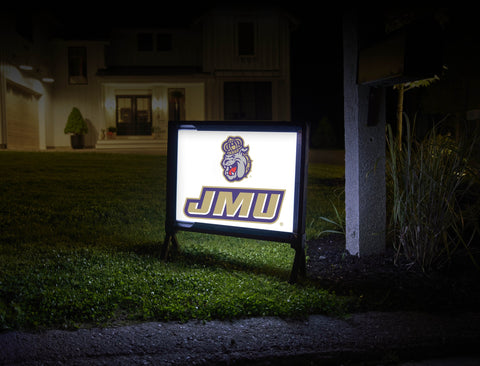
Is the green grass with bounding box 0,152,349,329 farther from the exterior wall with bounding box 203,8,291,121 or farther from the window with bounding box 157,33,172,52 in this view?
the window with bounding box 157,33,172,52

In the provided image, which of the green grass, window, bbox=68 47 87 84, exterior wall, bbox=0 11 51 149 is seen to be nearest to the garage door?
exterior wall, bbox=0 11 51 149

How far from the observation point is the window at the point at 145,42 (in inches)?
902

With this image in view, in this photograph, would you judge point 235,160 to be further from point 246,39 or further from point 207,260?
point 246,39

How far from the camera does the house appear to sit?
2158 centimetres

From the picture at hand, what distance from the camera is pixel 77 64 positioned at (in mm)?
22219

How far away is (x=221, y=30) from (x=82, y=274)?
20222 mm

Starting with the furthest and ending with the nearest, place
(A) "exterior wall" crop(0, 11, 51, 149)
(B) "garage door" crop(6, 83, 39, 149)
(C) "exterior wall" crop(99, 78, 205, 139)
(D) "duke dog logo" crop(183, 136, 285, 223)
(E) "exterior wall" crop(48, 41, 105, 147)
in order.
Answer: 1. (C) "exterior wall" crop(99, 78, 205, 139)
2. (E) "exterior wall" crop(48, 41, 105, 147)
3. (B) "garage door" crop(6, 83, 39, 149)
4. (A) "exterior wall" crop(0, 11, 51, 149)
5. (D) "duke dog logo" crop(183, 136, 285, 223)

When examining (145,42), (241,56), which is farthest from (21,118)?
(241,56)

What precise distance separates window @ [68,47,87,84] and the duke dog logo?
20.0m

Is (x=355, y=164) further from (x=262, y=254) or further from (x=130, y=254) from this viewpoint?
(x=130, y=254)

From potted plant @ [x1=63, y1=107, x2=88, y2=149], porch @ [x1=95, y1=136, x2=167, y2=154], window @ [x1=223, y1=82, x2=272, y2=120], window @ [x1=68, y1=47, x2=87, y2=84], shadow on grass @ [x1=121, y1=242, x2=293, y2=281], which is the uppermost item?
window @ [x1=68, y1=47, x2=87, y2=84]

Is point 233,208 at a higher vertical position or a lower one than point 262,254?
higher


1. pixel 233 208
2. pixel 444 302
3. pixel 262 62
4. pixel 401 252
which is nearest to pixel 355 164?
pixel 401 252

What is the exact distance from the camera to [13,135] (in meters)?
17.6
